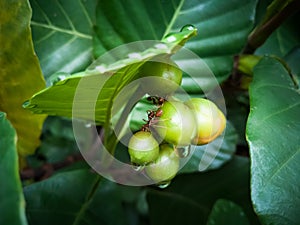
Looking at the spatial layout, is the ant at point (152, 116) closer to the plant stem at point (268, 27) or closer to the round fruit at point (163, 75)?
the round fruit at point (163, 75)

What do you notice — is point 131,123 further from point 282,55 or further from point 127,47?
point 282,55

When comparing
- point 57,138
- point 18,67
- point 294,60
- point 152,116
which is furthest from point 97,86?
point 57,138

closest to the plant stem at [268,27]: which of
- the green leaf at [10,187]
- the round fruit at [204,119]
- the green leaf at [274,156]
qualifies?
the green leaf at [274,156]

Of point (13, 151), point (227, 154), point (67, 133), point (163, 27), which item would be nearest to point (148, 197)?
point (227, 154)

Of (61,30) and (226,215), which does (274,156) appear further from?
(61,30)

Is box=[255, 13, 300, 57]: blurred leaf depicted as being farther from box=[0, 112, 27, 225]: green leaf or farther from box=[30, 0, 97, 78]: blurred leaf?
box=[0, 112, 27, 225]: green leaf

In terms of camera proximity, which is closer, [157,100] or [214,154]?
[157,100]
